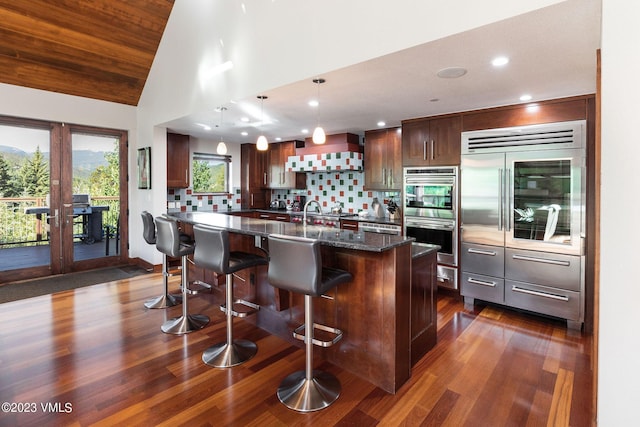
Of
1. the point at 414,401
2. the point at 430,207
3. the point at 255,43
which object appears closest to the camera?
the point at 414,401

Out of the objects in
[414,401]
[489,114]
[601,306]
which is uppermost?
[489,114]

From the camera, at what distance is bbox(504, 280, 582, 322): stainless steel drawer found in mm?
3242

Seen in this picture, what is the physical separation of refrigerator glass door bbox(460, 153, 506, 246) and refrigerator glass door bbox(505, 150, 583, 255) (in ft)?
0.29

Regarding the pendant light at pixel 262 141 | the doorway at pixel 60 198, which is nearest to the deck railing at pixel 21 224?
the doorway at pixel 60 198

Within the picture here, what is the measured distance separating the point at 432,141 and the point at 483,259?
1624 mm

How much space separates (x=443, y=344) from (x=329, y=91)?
8.70 feet

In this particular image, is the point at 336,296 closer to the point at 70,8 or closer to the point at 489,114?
the point at 489,114

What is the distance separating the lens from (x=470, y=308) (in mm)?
3875

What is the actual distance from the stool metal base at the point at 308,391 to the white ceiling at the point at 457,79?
241 cm

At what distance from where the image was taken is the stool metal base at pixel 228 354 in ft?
8.45

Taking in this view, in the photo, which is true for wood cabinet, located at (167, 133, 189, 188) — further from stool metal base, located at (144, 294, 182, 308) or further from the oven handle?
the oven handle

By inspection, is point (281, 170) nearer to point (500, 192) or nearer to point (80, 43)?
point (80, 43)

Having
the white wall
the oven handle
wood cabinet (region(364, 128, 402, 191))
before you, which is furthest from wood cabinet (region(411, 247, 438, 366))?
wood cabinet (region(364, 128, 402, 191))

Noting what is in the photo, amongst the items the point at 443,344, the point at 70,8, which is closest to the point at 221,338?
the point at 443,344
